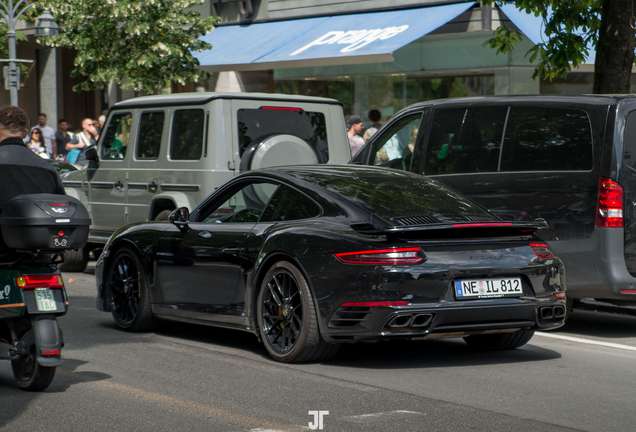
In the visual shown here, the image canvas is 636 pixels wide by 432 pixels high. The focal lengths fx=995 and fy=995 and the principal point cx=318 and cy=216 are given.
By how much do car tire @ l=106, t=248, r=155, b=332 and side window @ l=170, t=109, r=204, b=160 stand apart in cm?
246

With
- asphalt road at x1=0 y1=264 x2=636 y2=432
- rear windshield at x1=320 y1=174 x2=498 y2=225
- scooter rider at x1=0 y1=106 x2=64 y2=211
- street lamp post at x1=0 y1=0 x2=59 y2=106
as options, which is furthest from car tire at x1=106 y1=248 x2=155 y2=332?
street lamp post at x1=0 y1=0 x2=59 y2=106

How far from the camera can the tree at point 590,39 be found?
11.9 metres

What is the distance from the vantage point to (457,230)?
21.3 ft

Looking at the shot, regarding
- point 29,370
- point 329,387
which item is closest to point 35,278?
point 29,370

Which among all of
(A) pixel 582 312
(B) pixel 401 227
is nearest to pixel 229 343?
(B) pixel 401 227

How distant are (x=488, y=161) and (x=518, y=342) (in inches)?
86.8

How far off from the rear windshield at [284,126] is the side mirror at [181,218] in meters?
2.78

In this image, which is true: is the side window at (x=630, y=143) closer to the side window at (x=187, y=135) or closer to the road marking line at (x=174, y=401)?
the road marking line at (x=174, y=401)

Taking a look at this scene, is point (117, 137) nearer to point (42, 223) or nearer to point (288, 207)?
point (288, 207)

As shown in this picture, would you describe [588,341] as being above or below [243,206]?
below

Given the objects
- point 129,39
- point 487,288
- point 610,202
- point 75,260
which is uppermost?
point 129,39

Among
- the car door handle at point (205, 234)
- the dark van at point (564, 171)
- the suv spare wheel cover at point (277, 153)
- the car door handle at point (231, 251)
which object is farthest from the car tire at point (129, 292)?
the dark van at point (564, 171)

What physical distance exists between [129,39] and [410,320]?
1738cm

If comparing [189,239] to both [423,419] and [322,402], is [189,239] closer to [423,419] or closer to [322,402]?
[322,402]
